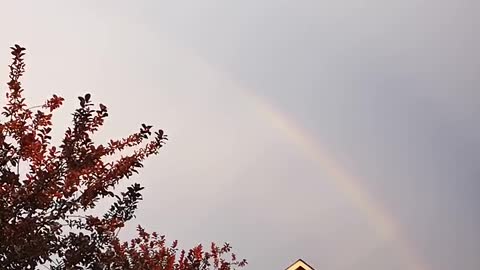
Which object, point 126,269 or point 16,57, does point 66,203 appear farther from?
point 16,57

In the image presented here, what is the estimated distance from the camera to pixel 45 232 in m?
7.50

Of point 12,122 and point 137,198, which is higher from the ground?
point 12,122

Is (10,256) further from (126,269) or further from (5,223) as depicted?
(126,269)

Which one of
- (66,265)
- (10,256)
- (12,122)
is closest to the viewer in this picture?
(10,256)

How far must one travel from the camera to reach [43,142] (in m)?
8.27

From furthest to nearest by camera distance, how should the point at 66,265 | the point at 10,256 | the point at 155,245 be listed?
the point at 155,245
the point at 66,265
the point at 10,256

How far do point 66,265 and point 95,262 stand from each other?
1.33 ft

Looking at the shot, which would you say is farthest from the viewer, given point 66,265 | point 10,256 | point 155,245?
point 155,245

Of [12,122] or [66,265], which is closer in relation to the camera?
[66,265]

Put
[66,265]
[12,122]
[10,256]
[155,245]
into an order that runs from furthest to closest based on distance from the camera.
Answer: [155,245] → [12,122] → [66,265] → [10,256]

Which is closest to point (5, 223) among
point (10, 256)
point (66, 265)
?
point (10, 256)

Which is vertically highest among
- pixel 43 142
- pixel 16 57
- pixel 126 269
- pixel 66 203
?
pixel 16 57

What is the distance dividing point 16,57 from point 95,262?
9.10 ft

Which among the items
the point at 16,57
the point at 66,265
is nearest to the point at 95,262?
the point at 66,265
